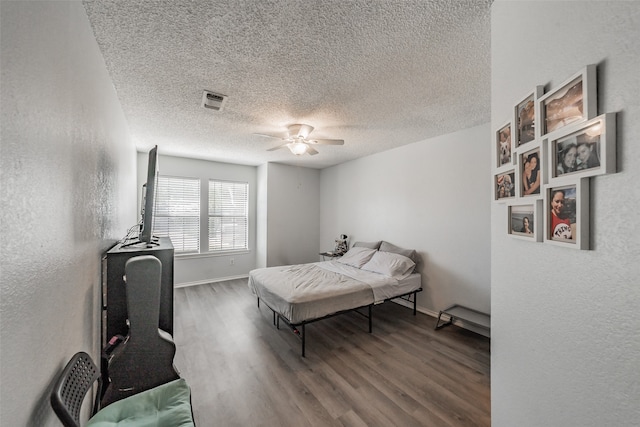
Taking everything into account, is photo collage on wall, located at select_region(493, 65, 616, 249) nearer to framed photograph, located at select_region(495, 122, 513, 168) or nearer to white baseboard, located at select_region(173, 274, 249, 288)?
framed photograph, located at select_region(495, 122, 513, 168)

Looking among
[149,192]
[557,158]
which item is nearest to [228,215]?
[149,192]

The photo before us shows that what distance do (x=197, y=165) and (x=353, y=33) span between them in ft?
14.7

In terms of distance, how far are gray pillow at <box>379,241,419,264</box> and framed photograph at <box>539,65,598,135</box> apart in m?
2.99

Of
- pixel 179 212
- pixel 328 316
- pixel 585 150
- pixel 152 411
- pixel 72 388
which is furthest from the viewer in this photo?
pixel 179 212

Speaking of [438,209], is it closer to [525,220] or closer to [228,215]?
[525,220]

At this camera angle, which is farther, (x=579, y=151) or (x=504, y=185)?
(x=504, y=185)

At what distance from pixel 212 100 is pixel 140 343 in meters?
2.16

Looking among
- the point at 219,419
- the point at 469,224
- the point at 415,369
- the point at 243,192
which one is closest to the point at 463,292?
the point at 469,224

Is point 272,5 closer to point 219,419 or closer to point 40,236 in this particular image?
point 40,236

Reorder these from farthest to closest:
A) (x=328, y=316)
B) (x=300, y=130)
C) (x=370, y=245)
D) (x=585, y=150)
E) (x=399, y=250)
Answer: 1. (x=370, y=245)
2. (x=399, y=250)
3. (x=300, y=130)
4. (x=328, y=316)
5. (x=585, y=150)

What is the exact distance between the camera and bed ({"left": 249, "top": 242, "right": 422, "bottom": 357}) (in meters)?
2.69

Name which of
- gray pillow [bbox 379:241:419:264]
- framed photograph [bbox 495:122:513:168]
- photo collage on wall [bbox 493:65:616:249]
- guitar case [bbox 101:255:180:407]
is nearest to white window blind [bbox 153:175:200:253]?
guitar case [bbox 101:255:180:407]

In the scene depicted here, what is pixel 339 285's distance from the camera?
3.06 meters

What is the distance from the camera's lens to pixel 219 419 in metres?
1.76
